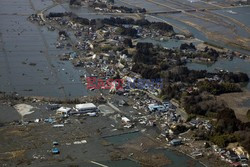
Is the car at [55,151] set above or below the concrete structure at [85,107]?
below

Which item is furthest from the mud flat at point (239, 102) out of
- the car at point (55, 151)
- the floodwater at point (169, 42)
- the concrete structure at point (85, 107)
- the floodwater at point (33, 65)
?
the floodwater at point (169, 42)

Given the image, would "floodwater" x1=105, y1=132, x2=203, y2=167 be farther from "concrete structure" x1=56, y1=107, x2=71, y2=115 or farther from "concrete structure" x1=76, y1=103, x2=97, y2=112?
"concrete structure" x1=56, y1=107, x2=71, y2=115

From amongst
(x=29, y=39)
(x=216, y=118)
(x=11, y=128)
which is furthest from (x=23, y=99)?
(x=29, y=39)

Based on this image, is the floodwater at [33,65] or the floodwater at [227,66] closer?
the floodwater at [33,65]

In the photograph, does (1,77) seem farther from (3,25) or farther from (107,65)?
(3,25)

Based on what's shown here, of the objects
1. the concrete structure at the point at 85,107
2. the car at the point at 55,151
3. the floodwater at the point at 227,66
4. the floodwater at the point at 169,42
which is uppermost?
the floodwater at the point at 169,42

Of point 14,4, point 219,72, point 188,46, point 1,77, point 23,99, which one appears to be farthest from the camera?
point 14,4

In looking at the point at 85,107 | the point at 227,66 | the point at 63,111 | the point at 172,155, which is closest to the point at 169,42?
the point at 227,66

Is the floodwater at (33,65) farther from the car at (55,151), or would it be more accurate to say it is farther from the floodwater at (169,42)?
the floodwater at (169,42)

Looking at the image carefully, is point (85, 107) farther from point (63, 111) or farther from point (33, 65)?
point (33, 65)
